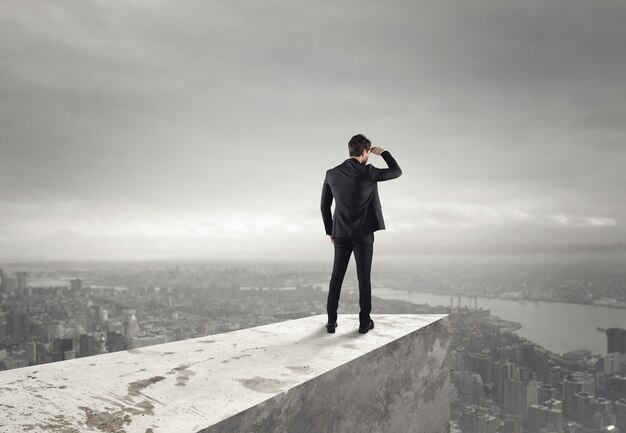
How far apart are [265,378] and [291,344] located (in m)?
0.83

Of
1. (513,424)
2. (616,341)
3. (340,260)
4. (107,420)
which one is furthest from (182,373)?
(616,341)

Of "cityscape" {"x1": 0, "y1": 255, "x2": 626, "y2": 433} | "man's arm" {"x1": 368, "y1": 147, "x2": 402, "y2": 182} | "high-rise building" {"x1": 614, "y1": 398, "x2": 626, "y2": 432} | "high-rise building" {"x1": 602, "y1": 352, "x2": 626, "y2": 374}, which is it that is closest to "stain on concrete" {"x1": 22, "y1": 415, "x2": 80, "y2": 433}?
"man's arm" {"x1": 368, "y1": 147, "x2": 402, "y2": 182}

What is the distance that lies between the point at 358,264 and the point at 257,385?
1413 millimetres

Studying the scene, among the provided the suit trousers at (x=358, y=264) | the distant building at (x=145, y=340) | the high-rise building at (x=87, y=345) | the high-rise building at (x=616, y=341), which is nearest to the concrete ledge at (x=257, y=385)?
the suit trousers at (x=358, y=264)

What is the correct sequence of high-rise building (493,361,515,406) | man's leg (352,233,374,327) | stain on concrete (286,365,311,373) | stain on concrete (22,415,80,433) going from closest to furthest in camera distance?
stain on concrete (22,415,80,433) → stain on concrete (286,365,311,373) → man's leg (352,233,374,327) → high-rise building (493,361,515,406)

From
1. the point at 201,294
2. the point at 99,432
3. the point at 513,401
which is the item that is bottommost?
the point at 513,401

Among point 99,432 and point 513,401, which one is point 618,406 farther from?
point 99,432

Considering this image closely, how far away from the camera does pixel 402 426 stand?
11.7 feet

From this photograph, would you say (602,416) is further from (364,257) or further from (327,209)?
(327,209)

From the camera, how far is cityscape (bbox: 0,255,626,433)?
8.01 meters

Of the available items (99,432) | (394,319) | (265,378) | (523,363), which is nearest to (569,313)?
(523,363)

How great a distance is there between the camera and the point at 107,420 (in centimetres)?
186

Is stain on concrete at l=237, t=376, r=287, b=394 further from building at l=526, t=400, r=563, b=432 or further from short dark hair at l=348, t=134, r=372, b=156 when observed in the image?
building at l=526, t=400, r=563, b=432

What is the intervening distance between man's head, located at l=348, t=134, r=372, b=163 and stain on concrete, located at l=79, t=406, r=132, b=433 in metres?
2.33
